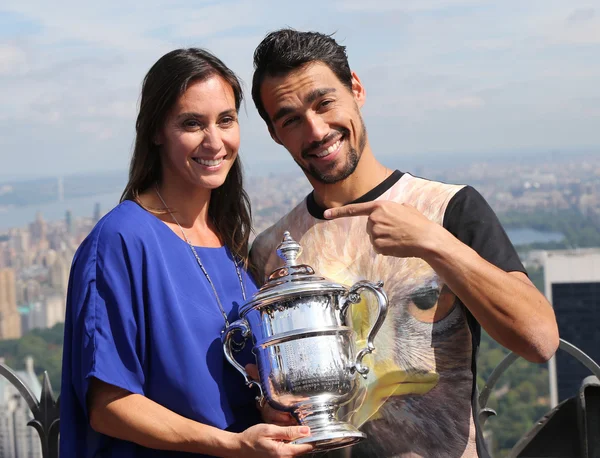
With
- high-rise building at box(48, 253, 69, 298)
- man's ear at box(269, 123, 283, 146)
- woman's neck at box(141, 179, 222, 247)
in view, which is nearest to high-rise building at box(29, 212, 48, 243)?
high-rise building at box(48, 253, 69, 298)

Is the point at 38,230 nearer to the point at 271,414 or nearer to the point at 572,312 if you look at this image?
the point at 572,312

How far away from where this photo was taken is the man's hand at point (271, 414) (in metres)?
3.15

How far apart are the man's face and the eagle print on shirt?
0.89 ft

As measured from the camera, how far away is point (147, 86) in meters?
3.30

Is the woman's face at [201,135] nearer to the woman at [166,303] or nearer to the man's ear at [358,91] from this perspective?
the woman at [166,303]

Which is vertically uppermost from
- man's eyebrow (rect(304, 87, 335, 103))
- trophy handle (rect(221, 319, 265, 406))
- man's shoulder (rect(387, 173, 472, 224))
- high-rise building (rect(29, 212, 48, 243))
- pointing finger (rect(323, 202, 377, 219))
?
high-rise building (rect(29, 212, 48, 243))

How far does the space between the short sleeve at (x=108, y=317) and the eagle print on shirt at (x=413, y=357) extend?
0.73 metres

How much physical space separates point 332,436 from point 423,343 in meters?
0.52

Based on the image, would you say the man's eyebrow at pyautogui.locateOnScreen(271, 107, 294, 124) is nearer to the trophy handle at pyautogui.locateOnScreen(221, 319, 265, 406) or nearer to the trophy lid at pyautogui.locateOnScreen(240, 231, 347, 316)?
the trophy lid at pyautogui.locateOnScreen(240, 231, 347, 316)

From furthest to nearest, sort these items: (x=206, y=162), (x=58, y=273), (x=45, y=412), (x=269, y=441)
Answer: (x=58, y=273) < (x=45, y=412) < (x=206, y=162) < (x=269, y=441)

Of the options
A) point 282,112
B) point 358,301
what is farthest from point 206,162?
point 358,301

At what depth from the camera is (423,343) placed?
3.27m

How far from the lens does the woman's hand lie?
285 cm

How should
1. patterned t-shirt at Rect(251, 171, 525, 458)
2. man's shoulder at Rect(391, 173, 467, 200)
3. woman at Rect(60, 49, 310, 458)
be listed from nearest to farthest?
woman at Rect(60, 49, 310, 458) → patterned t-shirt at Rect(251, 171, 525, 458) → man's shoulder at Rect(391, 173, 467, 200)
